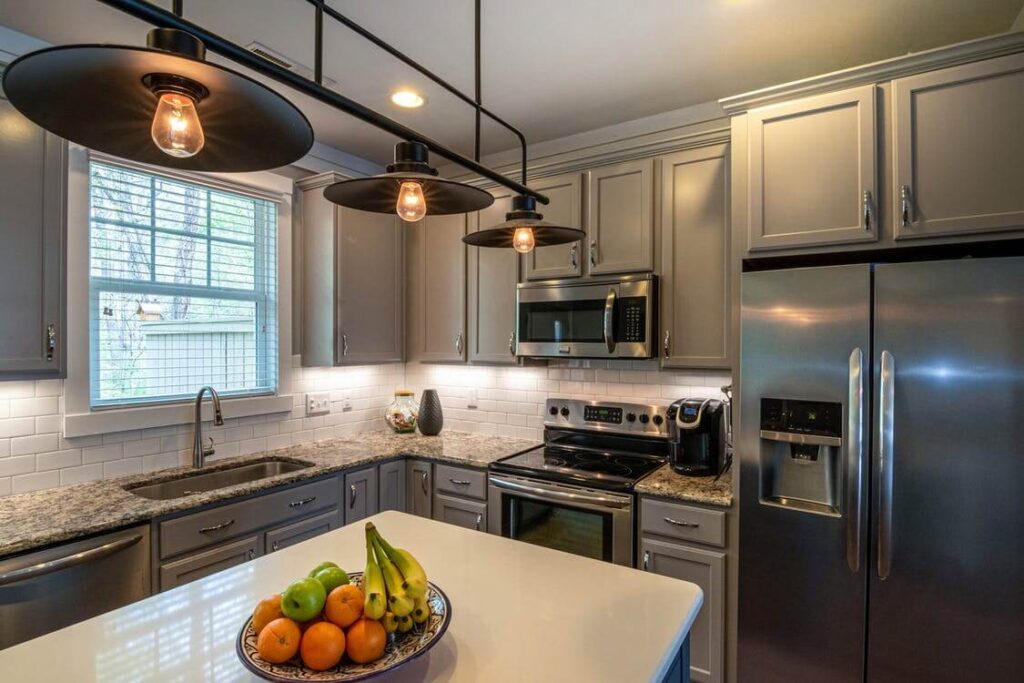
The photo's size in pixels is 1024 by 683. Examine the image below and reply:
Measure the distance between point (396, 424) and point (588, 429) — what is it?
1.24 meters

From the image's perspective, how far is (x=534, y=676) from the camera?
92 centimetres

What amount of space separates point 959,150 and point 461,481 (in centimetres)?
235

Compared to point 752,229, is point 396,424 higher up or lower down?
lower down

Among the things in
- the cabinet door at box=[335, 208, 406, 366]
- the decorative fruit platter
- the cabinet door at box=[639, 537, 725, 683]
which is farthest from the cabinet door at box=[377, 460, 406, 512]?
the decorative fruit platter

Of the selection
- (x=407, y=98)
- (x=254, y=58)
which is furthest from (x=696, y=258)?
(x=254, y=58)

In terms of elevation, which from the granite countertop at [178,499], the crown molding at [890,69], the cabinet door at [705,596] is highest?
the crown molding at [890,69]

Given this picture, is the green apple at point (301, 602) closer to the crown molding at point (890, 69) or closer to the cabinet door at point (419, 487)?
the cabinet door at point (419, 487)

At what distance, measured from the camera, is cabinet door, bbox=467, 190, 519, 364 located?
A: 2.99 m

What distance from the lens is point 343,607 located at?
874 millimetres

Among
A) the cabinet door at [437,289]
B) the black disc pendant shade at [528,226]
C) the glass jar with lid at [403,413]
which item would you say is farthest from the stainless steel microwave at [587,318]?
the black disc pendant shade at [528,226]

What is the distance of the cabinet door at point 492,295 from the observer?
2.99 m

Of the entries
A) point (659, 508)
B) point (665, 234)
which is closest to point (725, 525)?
point (659, 508)

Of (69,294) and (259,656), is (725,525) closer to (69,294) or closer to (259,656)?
(259,656)

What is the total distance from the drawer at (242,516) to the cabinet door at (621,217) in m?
1.68
